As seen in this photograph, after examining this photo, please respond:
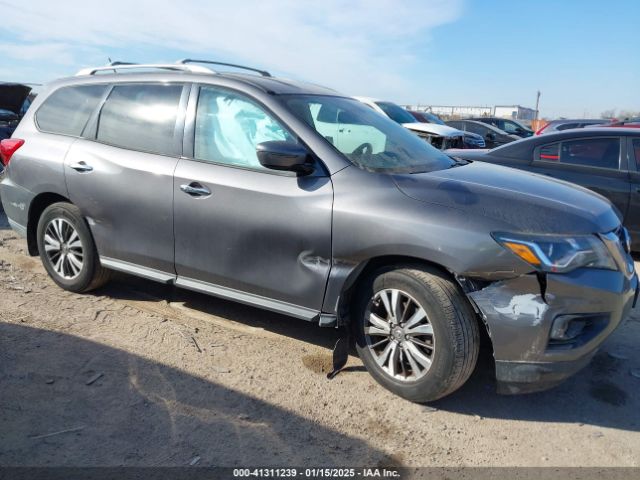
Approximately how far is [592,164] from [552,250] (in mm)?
3902

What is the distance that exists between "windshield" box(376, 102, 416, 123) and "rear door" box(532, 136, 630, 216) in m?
6.53

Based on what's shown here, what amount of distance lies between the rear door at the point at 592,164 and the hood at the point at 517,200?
269cm

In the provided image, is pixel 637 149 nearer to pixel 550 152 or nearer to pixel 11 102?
pixel 550 152

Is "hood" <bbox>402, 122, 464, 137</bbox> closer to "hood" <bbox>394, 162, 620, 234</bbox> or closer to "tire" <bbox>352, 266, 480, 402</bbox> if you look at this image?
"hood" <bbox>394, 162, 620, 234</bbox>

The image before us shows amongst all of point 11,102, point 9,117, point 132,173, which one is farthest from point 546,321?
point 11,102

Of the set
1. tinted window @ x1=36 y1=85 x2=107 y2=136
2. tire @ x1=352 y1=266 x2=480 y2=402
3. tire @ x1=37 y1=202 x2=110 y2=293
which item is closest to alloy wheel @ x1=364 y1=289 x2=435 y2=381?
tire @ x1=352 y1=266 x2=480 y2=402

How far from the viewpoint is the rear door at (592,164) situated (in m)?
5.75

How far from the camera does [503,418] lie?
3016 millimetres

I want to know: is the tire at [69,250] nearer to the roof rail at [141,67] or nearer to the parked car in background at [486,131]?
the roof rail at [141,67]

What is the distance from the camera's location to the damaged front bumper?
2686 mm

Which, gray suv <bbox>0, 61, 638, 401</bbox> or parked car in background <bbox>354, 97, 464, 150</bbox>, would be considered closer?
gray suv <bbox>0, 61, 638, 401</bbox>

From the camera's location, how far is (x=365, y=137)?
372cm

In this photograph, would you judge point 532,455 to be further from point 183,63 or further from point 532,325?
point 183,63

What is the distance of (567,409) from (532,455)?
0.58 metres
